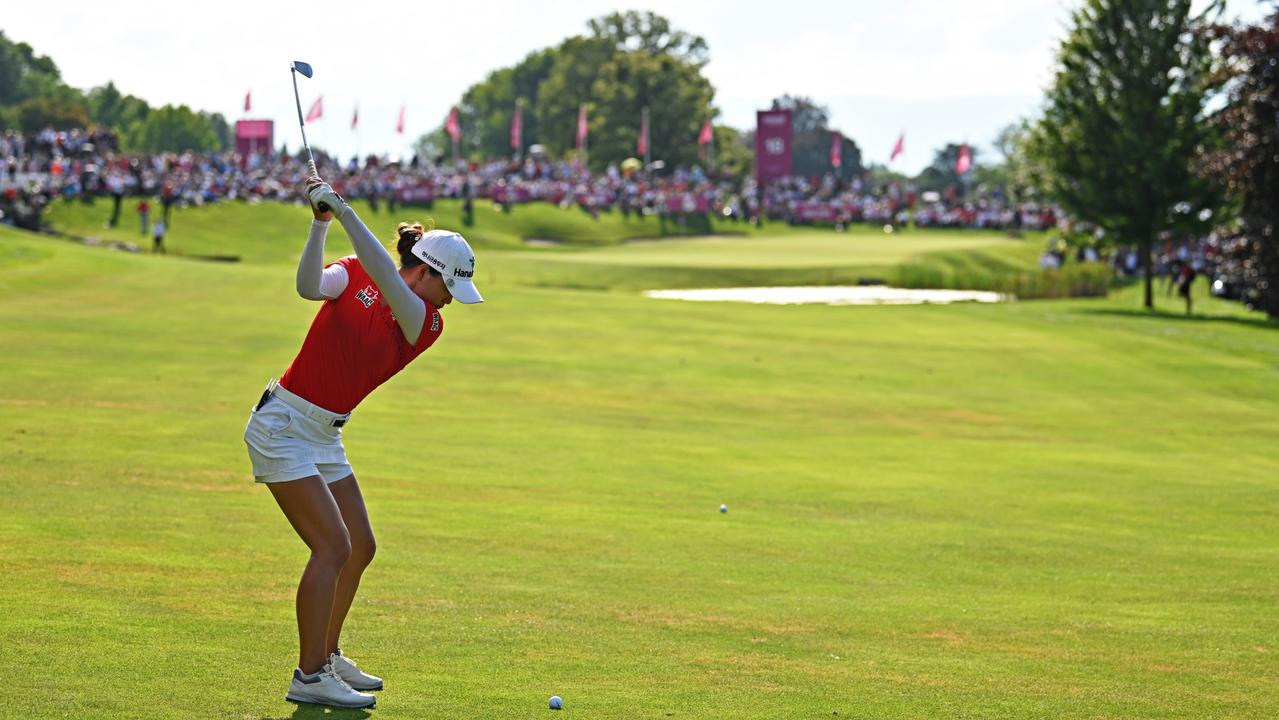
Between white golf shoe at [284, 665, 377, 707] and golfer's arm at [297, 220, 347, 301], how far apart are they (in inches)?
80.3

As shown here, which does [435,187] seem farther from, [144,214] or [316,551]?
[316,551]

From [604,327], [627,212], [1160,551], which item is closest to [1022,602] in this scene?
[1160,551]

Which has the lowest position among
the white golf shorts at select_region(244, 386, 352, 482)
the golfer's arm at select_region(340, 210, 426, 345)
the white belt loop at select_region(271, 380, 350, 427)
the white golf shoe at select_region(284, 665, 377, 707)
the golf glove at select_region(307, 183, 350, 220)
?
the white golf shoe at select_region(284, 665, 377, 707)

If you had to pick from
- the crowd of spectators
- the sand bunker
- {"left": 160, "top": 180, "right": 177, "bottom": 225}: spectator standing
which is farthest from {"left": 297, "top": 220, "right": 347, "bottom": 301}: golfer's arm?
{"left": 160, "top": 180, "right": 177, "bottom": 225}: spectator standing

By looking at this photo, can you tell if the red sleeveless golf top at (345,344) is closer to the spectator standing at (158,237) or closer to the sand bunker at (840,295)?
the sand bunker at (840,295)

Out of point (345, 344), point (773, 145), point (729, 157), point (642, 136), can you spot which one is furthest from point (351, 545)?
point (729, 157)

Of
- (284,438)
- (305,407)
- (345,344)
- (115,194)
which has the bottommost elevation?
(284,438)

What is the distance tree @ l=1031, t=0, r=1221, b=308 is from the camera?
199ft

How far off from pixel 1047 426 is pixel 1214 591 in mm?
16886

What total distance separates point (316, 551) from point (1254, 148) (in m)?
50.1

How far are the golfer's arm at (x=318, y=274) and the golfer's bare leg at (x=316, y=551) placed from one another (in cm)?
101

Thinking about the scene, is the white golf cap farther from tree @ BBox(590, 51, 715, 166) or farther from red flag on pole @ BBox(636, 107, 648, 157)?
tree @ BBox(590, 51, 715, 166)

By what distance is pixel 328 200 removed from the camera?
8305 mm

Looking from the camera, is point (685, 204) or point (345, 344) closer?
point (345, 344)
